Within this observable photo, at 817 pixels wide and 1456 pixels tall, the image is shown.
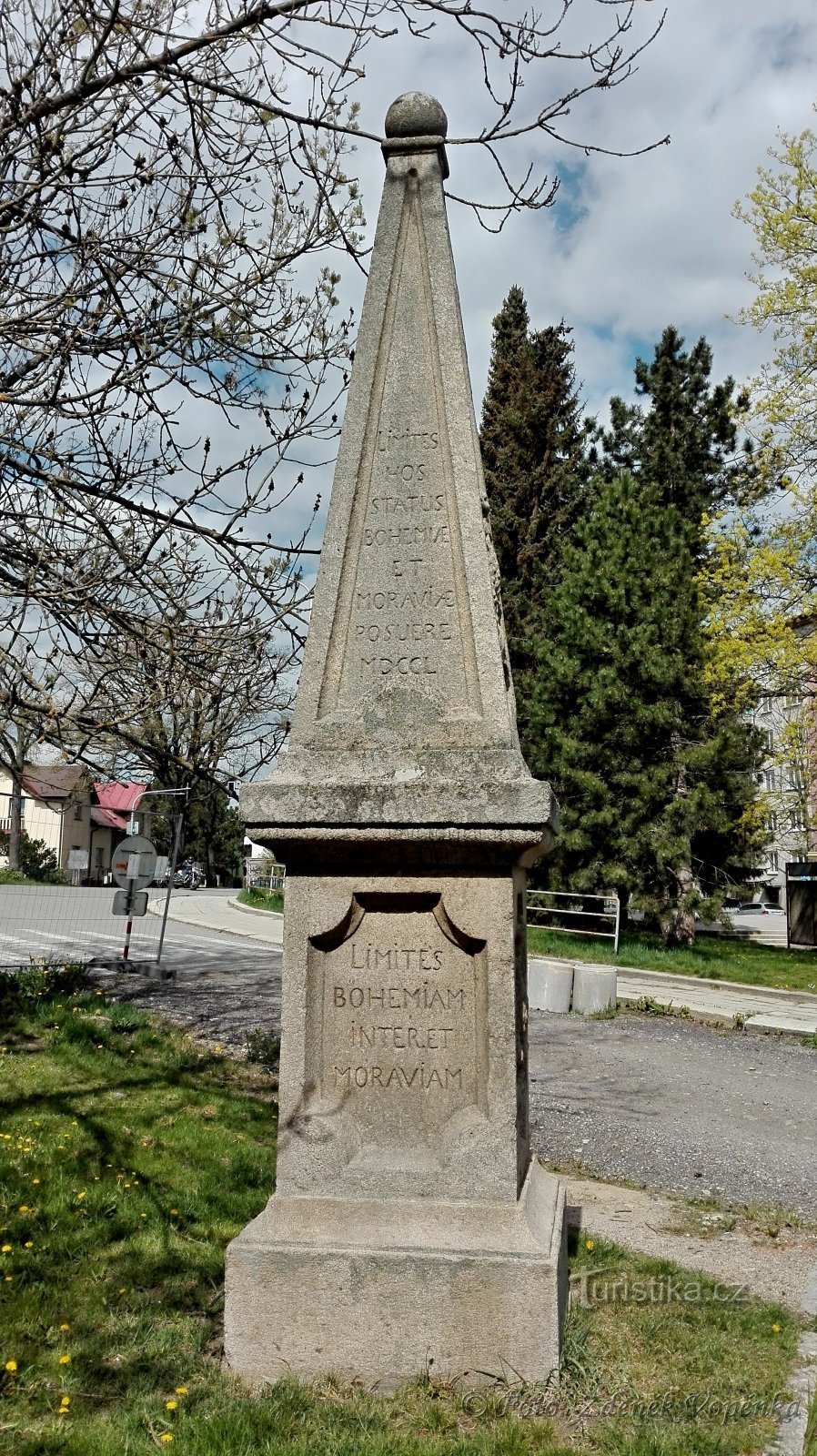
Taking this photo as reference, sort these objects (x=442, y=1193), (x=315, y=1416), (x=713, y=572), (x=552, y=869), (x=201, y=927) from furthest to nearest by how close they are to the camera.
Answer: (x=201, y=927) → (x=552, y=869) → (x=713, y=572) → (x=442, y=1193) → (x=315, y=1416)

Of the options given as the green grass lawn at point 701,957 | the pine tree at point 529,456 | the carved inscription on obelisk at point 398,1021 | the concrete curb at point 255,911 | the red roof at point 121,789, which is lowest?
the green grass lawn at point 701,957

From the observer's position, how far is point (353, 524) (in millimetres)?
4227

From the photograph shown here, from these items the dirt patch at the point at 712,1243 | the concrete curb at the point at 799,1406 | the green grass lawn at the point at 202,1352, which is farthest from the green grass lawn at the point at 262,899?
the concrete curb at the point at 799,1406

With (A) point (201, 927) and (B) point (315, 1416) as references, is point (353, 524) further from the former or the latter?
(A) point (201, 927)

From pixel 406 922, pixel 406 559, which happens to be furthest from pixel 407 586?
pixel 406 922

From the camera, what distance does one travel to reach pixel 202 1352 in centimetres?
359

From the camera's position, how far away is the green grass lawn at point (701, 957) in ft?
51.7

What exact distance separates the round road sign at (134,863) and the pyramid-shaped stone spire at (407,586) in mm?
9559

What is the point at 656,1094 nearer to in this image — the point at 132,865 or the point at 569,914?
the point at 132,865

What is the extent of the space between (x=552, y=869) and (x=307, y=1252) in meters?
16.6

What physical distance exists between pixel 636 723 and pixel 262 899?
1525 centimetres

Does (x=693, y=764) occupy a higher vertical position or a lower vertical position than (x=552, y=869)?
higher

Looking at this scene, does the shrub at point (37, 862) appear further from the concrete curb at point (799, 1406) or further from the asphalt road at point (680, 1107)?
the concrete curb at point (799, 1406)

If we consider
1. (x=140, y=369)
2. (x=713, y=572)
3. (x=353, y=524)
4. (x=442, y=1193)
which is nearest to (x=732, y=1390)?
(x=442, y=1193)
